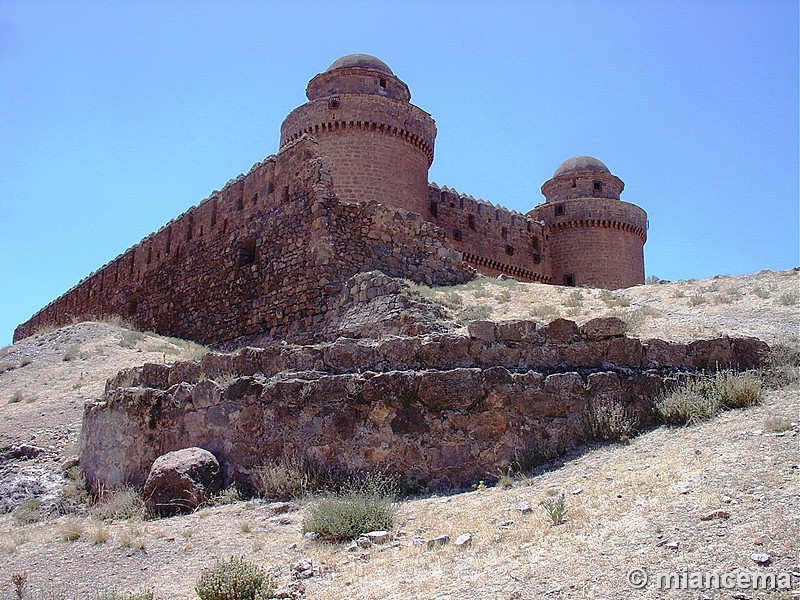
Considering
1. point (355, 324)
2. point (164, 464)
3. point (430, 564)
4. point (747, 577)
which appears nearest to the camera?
point (747, 577)

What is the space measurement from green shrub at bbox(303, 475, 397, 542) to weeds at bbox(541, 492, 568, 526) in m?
1.29

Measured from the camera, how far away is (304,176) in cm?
1427

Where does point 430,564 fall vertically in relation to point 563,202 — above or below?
below

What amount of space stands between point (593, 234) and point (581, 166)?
3.17 m

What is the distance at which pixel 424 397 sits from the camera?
750 centimetres

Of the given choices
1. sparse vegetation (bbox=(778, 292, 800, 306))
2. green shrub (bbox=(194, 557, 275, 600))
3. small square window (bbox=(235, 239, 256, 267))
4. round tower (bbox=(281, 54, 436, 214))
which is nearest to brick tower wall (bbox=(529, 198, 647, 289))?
round tower (bbox=(281, 54, 436, 214))

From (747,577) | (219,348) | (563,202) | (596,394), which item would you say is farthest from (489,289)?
(563,202)

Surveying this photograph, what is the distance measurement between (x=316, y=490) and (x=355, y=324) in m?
4.80

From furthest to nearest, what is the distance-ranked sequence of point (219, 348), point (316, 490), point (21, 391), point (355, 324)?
point (219, 348), point (21, 391), point (355, 324), point (316, 490)

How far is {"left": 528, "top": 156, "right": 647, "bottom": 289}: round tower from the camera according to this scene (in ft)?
89.1

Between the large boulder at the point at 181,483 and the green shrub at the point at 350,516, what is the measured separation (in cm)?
157

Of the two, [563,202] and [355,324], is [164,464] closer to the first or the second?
[355,324]

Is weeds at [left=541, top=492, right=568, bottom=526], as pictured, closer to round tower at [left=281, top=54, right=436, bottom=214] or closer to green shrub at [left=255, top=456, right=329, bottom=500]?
green shrub at [left=255, top=456, right=329, bottom=500]

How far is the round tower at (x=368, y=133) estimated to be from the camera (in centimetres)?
2105
